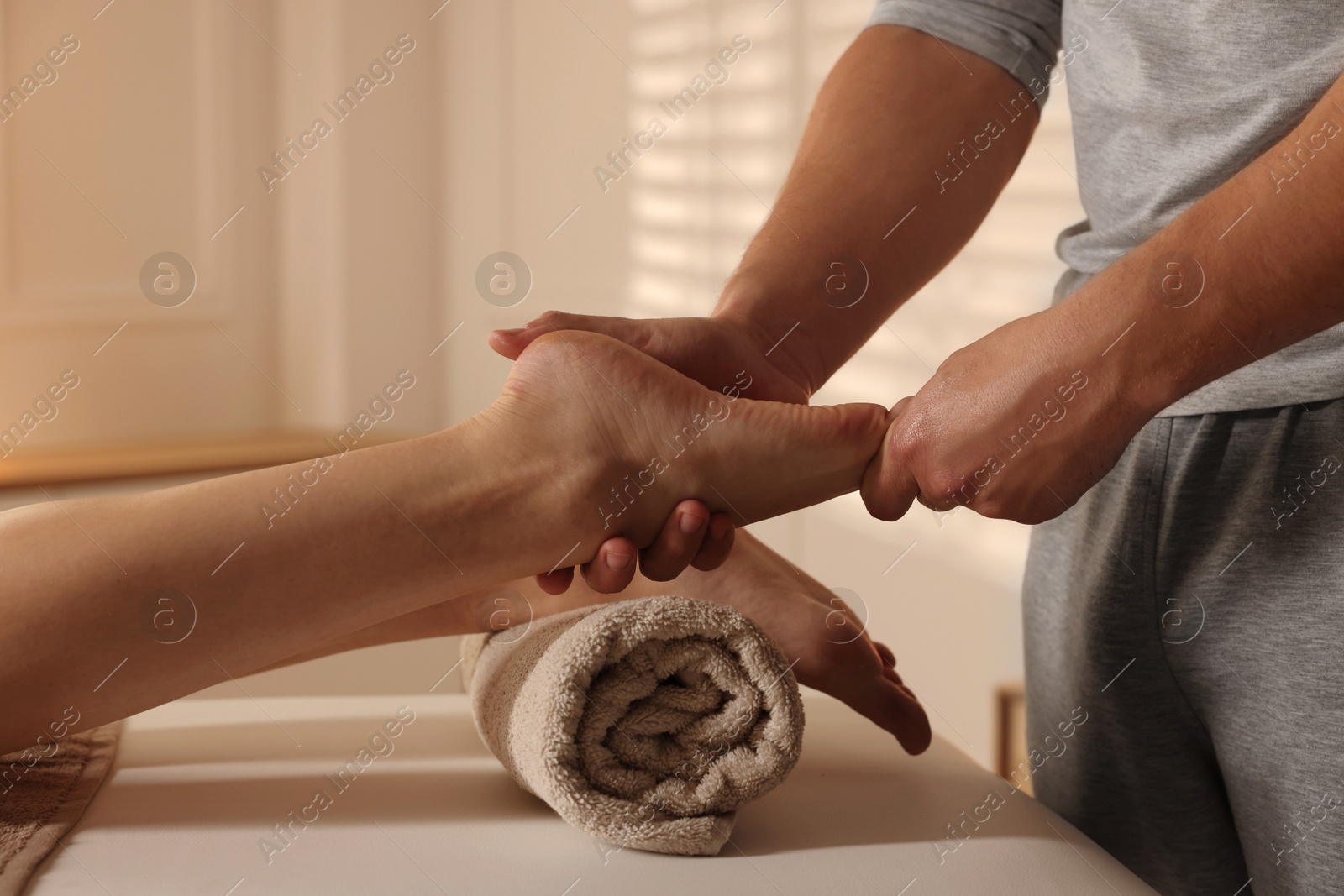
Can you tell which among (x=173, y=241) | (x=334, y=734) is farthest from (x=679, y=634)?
(x=173, y=241)

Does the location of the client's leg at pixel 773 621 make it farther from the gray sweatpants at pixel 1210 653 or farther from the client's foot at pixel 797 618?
the gray sweatpants at pixel 1210 653

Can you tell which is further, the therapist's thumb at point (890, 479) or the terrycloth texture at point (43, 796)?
the therapist's thumb at point (890, 479)

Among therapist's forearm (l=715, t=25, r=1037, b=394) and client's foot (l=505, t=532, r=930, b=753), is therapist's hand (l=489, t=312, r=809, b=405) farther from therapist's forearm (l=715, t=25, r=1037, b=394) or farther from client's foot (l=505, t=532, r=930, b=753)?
client's foot (l=505, t=532, r=930, b=753)

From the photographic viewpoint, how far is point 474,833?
2.08ft

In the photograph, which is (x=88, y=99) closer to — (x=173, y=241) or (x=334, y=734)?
(x=173, y=241)

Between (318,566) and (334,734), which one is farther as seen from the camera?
(334,734)

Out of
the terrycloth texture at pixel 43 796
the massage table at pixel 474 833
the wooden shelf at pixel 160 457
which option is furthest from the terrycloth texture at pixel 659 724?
the wooden shelf at pixel 160 457

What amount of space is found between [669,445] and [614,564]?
0.09m

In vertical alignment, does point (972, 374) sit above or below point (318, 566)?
below

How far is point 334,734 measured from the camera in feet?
2.68

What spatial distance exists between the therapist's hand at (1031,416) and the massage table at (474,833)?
202 mm

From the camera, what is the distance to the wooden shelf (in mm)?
1754

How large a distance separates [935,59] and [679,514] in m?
0.45

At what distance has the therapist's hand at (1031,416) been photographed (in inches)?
23.2
